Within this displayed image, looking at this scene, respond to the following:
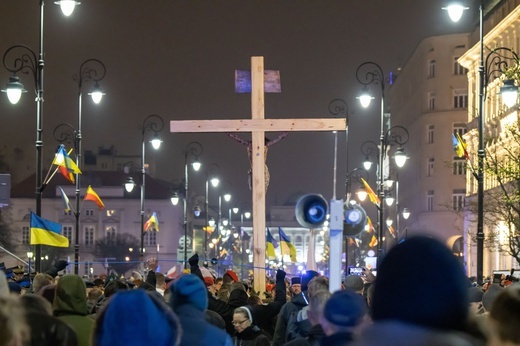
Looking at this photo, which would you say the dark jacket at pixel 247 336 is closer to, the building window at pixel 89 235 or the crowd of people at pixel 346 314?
the crowd of people at pixel 346 314

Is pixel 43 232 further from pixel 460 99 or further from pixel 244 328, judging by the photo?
pixel 460 99

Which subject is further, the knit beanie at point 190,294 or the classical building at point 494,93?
the classical building at point 494,93

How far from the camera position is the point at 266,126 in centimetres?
2162

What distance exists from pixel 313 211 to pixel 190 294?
11.1 feet

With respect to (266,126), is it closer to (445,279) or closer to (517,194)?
(517,194)

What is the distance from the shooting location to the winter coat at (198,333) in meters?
6.93

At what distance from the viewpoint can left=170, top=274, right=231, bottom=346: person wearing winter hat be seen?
22.8ft

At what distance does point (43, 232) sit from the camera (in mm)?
22672

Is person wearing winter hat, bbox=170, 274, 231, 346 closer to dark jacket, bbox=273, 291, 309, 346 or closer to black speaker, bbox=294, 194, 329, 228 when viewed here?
black speaker, bbox=294, 194, 329, 228

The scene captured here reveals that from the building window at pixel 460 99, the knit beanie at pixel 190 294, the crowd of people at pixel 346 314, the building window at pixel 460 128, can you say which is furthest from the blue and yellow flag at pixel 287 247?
the building window at pixel 460 99

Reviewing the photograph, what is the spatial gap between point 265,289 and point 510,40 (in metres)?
46.7

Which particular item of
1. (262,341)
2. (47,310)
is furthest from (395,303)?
(262,341)

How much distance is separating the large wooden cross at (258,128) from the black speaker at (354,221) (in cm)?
981

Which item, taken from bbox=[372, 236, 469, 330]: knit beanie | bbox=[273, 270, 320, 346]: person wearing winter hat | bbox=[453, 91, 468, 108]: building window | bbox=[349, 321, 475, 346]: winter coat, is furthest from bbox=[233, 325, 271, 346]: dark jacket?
bbox=[453, 91, 468, 108]: building window
